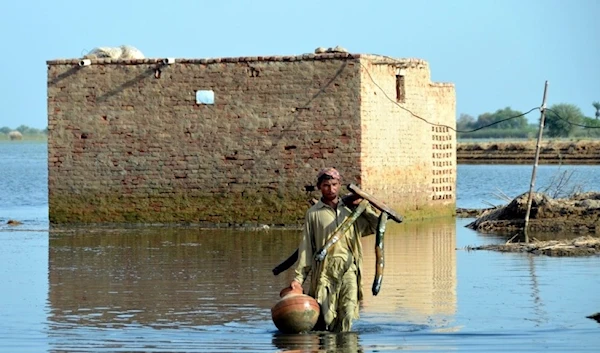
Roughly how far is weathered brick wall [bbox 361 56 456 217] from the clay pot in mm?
11424

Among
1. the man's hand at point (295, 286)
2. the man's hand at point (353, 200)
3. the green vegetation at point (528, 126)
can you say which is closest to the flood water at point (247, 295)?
the man's hand at point (295, 286)

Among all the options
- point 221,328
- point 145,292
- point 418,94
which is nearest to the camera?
point 221,328

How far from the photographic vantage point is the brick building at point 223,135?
2352 cm

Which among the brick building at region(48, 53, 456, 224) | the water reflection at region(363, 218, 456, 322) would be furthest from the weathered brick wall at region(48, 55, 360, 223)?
the water reflection at region(363, 218, 456, 322)

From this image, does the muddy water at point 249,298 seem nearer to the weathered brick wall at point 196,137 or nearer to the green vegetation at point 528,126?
the weathered brick wall at point 196,137

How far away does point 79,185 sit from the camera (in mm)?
24938

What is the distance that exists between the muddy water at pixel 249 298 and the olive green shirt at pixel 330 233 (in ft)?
2.17

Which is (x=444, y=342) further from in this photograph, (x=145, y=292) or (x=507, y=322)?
(x=145, y=292)

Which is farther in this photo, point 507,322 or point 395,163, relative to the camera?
point 395,163

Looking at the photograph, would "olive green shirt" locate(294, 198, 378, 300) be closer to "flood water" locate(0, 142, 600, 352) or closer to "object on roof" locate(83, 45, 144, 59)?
"flood water" locate(0, 142, 600, 352)

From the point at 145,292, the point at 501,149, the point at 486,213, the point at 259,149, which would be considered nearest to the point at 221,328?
the point at 145,292

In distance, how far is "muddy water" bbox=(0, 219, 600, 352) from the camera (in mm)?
11859

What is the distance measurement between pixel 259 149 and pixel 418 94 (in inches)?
147

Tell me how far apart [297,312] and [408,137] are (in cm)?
1419
